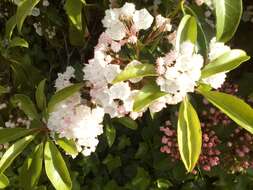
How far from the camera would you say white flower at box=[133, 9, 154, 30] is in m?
1.38

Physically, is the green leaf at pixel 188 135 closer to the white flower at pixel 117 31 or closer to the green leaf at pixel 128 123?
the white flower at pixel 117 31

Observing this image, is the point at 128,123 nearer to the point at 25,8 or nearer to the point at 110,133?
the point at 110,133

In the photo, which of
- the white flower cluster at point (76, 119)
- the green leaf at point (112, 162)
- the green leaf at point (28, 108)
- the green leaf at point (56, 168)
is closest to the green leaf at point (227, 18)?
the white flower cluster at point (76, 119)

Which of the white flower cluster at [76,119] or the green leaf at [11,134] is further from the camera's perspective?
the green leaf at [11,134]

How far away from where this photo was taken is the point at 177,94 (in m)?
1.32

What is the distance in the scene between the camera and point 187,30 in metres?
1.40

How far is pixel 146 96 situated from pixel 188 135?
17 centimetres

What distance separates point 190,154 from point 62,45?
1.33m

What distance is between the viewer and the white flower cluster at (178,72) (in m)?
1.26

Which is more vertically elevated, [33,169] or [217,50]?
[217,50]

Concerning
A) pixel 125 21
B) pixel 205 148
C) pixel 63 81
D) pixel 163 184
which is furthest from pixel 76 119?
pixel 163 184

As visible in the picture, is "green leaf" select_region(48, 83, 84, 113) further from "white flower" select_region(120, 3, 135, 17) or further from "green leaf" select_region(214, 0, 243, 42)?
"green leaf" select_region(214, 0, 243, 42)

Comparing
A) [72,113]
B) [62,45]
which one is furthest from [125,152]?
[72,113]

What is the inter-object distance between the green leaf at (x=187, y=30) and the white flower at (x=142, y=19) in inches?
3.4
